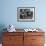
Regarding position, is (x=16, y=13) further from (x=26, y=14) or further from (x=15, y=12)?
(x=26, y=14)

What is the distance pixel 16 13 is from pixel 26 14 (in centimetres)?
33

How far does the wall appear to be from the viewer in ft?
14.0

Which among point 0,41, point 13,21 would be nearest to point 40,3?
point 13,21

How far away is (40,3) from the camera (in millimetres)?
4262

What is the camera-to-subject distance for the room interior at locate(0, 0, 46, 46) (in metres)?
4.25

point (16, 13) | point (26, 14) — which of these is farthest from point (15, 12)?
point (26, 14)

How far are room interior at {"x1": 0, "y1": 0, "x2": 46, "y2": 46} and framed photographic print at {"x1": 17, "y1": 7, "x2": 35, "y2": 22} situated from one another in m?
0.09

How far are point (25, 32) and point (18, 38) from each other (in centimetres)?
27

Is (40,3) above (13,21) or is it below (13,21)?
above

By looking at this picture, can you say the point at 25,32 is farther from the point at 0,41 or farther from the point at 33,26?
the point at 0,41

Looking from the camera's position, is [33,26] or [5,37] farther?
[33,26]

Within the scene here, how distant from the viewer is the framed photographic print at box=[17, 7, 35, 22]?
426cm

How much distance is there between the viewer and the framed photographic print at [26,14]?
4262 mm

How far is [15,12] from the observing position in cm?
427
